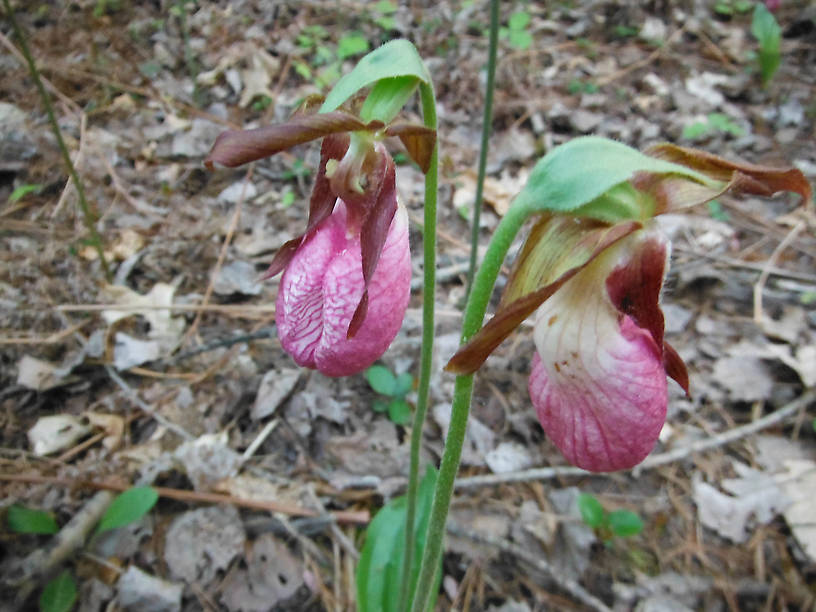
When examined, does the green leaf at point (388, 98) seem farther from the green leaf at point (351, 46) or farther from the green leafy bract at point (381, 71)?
the green leaf at point (351, 46)

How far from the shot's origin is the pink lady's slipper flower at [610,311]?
Answer: 28.7 inches

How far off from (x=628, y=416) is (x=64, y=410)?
160cm

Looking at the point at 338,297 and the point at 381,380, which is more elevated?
the point at 338,297

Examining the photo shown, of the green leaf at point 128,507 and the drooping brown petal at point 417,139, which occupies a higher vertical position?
the drooping brown petal at point 417,139

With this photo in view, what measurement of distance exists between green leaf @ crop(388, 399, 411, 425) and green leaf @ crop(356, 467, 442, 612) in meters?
0.42

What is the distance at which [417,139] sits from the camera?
0.78 meters

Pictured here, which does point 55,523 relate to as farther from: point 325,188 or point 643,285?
point 643,285

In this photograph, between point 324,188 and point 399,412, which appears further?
point 399,412

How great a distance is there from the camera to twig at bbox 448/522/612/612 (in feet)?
4.68

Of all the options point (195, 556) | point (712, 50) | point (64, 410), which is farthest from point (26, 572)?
point (712, 50)

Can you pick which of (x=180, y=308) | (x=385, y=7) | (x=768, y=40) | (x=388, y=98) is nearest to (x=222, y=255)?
(x=180, y=308)

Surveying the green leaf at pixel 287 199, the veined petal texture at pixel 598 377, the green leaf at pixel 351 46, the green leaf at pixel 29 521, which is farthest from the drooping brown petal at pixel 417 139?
the green leaf at pixel 351 46

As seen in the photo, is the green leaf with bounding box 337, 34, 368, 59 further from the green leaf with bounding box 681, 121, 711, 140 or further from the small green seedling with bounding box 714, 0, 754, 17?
the small green seedling with bounding box 714, 0, 754, 17

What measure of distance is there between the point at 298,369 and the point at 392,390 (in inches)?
13.1
